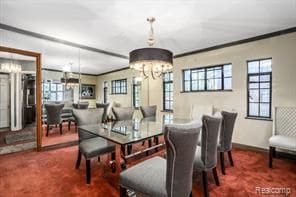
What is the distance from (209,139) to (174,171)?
0.86 metres

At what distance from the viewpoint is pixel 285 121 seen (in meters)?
3.27

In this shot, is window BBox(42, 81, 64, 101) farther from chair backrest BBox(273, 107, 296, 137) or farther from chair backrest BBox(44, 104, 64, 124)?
chair backrest BBox(273, 107, 296, 137)

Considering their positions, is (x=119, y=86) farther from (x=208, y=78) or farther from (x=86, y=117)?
(x=86, y=117)

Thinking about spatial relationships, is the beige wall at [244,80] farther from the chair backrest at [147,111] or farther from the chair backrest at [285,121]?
the chair backrest at [147,111]

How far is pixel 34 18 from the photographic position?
9.17ft

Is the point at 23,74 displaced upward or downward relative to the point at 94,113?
upward

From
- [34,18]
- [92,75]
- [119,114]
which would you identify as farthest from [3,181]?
[92,75]

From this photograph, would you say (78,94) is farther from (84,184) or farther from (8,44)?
(84,184)

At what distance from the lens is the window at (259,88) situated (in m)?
3.65

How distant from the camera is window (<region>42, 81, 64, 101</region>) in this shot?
4.04 metres

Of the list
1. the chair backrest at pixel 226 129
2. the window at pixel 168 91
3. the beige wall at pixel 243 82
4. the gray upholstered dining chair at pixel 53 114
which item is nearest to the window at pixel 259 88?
the beige wall at pixel 243 82

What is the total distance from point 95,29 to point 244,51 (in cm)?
323

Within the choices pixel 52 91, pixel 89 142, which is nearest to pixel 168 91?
pixel 52 91

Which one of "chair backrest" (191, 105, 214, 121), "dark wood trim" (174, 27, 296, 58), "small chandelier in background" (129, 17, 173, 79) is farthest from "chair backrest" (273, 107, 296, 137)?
"small chandelier in background" (129, 17, 173, 79)
